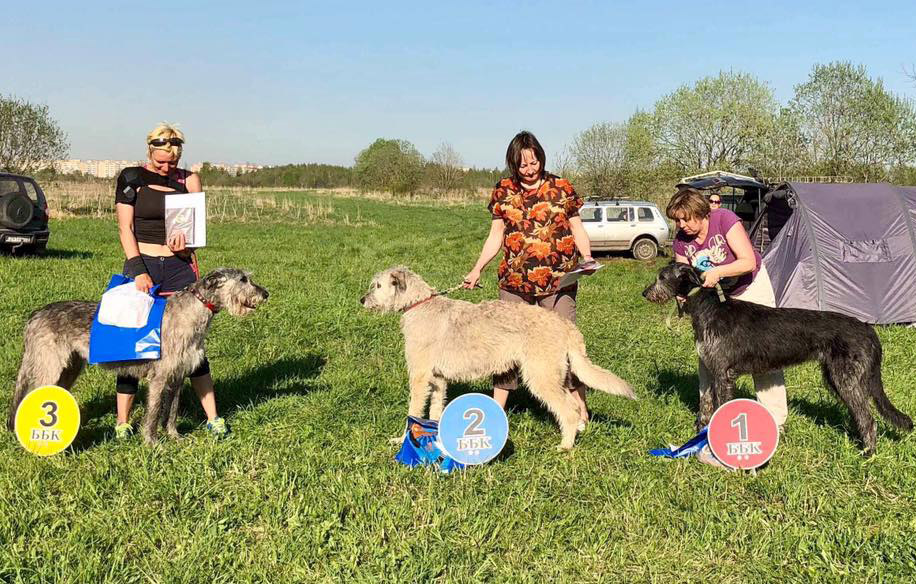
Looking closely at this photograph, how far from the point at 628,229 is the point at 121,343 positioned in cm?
1953

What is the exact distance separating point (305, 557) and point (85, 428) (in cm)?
320

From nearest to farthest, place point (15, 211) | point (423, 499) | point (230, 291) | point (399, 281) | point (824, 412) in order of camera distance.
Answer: point (423, 499)
point (230, 291)
point (399, 281)
point (824, 412)
point (15, 211)

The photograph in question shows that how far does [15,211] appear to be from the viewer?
15.6 metres

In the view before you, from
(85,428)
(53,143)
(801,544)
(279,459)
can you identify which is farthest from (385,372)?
(53,143)

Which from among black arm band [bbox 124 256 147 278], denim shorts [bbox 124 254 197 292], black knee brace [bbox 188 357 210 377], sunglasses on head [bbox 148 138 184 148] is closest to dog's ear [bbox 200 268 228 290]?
denim shorts [bbox 124 254 197 292]

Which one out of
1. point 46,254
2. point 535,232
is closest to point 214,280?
point 535,232

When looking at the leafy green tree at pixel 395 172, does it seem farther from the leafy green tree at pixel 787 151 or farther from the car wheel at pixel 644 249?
the car wheel at pixel 644 249

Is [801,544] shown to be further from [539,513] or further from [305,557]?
[305,557]

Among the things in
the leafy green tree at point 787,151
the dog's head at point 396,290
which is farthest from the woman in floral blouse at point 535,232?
the leafy green tree at point 787,151

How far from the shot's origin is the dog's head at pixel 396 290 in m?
5.88

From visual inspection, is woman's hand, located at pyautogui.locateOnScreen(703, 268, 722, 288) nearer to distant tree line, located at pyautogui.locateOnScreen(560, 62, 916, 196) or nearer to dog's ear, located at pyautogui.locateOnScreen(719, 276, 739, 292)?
dog's ear, located at pyautogui.locateOnScreen(719, 276, 739, 292)

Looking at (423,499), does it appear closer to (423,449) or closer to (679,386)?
(423,449)

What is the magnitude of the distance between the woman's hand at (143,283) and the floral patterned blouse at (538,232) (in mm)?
3041

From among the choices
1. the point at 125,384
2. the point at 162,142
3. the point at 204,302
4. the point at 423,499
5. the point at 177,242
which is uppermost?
the point at 162,142
